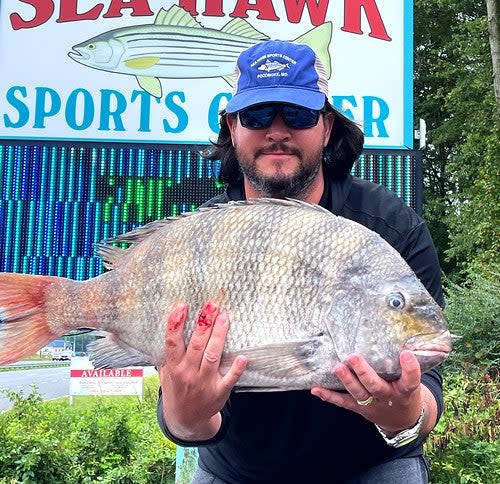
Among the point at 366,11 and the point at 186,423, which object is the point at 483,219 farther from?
the point at 186,423

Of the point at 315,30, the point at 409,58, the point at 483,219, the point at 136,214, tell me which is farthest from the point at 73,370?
the point at 483,219

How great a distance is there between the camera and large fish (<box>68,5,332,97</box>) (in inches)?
187

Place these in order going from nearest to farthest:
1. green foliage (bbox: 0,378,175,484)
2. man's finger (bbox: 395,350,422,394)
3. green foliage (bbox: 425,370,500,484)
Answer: man's finger (bbox: 395,350,422,394) → green foliage (bbox: 425,370,500,484) → green foliage (bbox: 0,378,175,484)

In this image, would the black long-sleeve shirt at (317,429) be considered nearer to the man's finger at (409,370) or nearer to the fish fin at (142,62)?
the man's finger at (409,370)

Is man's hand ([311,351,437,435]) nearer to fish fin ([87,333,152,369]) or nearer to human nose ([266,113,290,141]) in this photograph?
fish fin ([87,333,152,369])

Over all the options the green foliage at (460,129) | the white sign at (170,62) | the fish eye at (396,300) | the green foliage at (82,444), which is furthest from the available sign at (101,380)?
the green foliage at (460,129)

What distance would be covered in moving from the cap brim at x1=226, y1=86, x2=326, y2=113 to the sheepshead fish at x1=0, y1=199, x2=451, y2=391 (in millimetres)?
412

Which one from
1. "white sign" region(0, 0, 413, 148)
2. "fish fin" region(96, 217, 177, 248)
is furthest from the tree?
"fish fin" region(96, 217, 177, 248)

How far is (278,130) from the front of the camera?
203 centimetres

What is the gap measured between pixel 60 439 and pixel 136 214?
1.60 meters

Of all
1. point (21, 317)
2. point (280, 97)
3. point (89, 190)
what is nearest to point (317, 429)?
point (21, 317)

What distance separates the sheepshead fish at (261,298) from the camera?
1520mm

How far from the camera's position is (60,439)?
14.3 ft

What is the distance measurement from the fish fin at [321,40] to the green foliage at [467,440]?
248 centimetres
